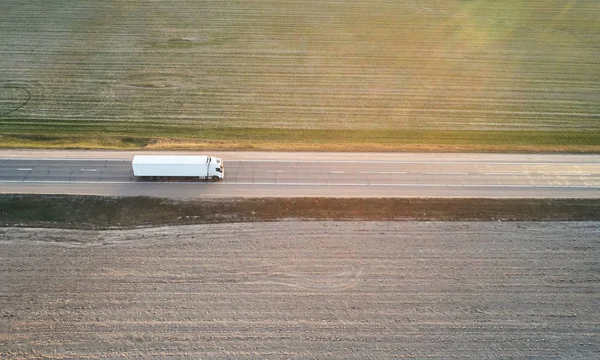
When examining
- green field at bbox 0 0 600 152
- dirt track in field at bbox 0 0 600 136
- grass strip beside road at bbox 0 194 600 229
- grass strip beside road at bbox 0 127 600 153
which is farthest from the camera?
dirt track in field at bbox 0 0 600 136

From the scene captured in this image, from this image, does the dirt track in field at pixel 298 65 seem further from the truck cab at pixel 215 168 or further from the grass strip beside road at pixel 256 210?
the grass strip beside road at pixel 256 210

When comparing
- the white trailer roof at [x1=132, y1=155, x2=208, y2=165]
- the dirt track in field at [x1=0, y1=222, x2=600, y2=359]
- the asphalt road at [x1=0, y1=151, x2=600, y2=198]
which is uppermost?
the white trailer roof at [x1=132, y1=155, x2=208, y2=165]

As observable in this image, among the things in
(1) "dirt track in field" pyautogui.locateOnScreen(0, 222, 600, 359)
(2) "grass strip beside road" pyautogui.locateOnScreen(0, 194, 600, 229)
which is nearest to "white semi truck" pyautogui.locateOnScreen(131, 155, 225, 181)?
(2) "grass strip beside road" pyautogui.locateOnScreen(0, 194, 600, 229)

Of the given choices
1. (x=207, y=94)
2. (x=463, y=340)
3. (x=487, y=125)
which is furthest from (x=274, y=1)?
(x=463, y=340)

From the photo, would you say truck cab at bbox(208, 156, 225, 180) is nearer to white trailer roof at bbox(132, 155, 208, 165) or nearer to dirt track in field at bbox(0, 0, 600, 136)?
white trailer roof at bbox(132, 155, 208, 165)

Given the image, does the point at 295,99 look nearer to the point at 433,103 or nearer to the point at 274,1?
the point at 433,103

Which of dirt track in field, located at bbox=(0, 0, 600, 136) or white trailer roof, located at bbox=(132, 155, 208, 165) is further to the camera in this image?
dirt track in field, located at bbox=(0, 0, 600, 136)

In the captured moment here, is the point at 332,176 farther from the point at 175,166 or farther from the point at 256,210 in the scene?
the point at 175,166

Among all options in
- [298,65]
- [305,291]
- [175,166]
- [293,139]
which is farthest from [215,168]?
[298,65]
